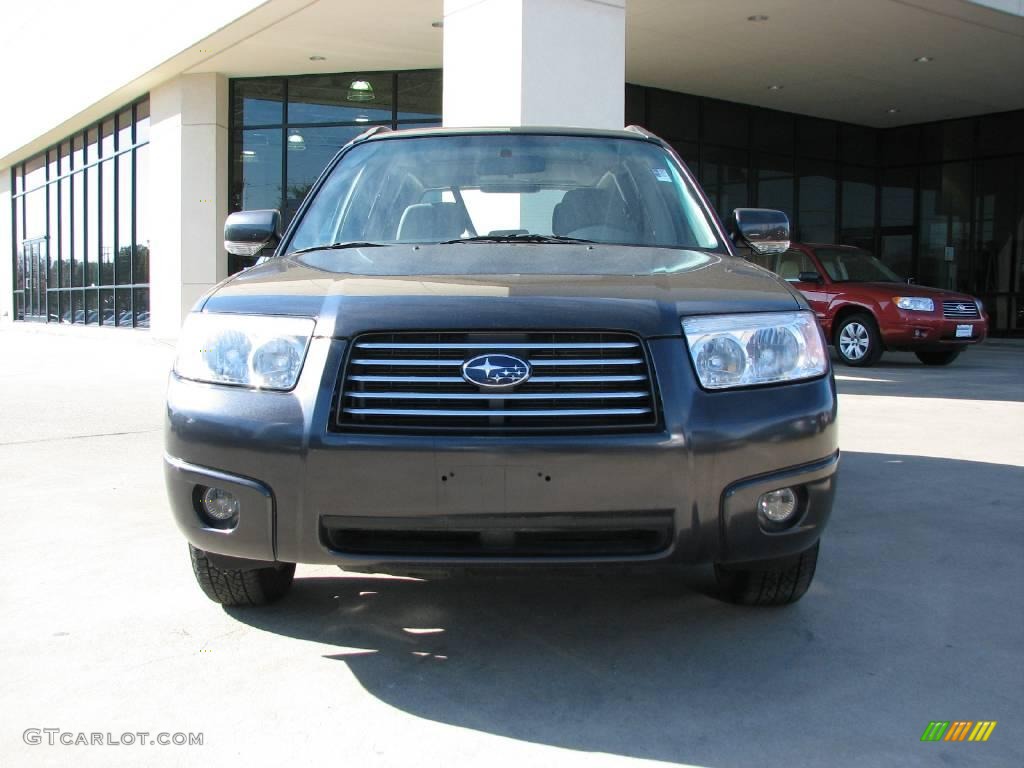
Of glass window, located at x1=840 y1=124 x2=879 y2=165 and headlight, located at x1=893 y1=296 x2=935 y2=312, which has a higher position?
glass window, located at x1=840 y1=124 x2=879 y2=165

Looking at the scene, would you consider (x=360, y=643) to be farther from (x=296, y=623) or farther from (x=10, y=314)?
(x=10, y=314)

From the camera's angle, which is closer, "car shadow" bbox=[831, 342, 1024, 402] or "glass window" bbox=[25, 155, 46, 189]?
"car shadow" bbox=[831, 342, 1024, 402]

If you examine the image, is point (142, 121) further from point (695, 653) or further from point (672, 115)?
point (695, 653)

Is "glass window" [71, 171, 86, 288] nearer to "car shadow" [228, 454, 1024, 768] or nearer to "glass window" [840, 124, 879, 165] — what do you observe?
"glass window" [840, 124, 879, 165]

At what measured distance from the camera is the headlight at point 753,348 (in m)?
2.56

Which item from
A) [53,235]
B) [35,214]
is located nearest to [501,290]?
[53,235]

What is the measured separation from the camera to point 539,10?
8.40 meters

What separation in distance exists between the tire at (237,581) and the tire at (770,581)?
1.45 meters

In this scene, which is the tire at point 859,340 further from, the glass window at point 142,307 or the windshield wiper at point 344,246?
the glass window at point 142,307

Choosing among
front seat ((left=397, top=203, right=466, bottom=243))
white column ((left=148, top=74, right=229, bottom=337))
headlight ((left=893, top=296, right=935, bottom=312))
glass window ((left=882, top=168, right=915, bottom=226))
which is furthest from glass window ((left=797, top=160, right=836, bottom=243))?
front seat ((left=397, top=203, right=466, bottom=243))

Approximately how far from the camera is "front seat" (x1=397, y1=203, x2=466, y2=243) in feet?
11.6

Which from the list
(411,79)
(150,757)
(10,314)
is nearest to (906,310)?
(411,79)

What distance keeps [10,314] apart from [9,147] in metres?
5.50

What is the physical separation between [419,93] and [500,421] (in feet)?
50.3
